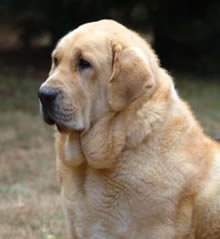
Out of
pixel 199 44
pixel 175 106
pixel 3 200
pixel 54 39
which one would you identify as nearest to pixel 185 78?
pixel 199 44

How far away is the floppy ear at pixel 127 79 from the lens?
402 centimetres

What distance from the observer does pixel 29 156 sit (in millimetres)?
8867

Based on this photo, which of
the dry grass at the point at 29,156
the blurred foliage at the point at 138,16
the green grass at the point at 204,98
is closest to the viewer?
the dry grass at the point at 29,156

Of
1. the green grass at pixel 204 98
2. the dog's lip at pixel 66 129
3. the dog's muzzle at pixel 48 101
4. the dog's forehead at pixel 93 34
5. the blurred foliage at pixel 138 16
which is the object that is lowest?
the green grass at pixel 204 98

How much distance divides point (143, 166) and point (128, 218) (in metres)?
0.34

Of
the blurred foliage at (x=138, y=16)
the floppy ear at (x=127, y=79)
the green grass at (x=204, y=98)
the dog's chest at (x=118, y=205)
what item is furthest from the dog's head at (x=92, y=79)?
the blurred foliage at (x=138, y=16)

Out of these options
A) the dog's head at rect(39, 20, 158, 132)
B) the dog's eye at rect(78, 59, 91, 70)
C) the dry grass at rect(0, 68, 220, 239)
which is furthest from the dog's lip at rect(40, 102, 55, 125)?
the dry grass at rect(0, 68, 220, 239)

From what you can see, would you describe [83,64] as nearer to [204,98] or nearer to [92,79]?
[92,79]

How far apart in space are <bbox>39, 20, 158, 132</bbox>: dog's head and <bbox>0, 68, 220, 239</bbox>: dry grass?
201 cm

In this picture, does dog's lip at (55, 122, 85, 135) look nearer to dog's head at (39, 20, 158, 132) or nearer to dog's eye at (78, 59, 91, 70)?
dog's head at (39, 20, 158, 132)

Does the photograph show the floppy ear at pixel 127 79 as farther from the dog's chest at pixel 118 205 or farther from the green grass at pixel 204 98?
the green grass at pixel 204 98

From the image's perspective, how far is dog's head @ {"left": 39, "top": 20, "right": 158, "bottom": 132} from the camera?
13.2 feet

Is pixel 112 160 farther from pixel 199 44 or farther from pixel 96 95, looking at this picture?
pixel 199 44

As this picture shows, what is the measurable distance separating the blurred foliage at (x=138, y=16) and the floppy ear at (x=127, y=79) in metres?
10.1
